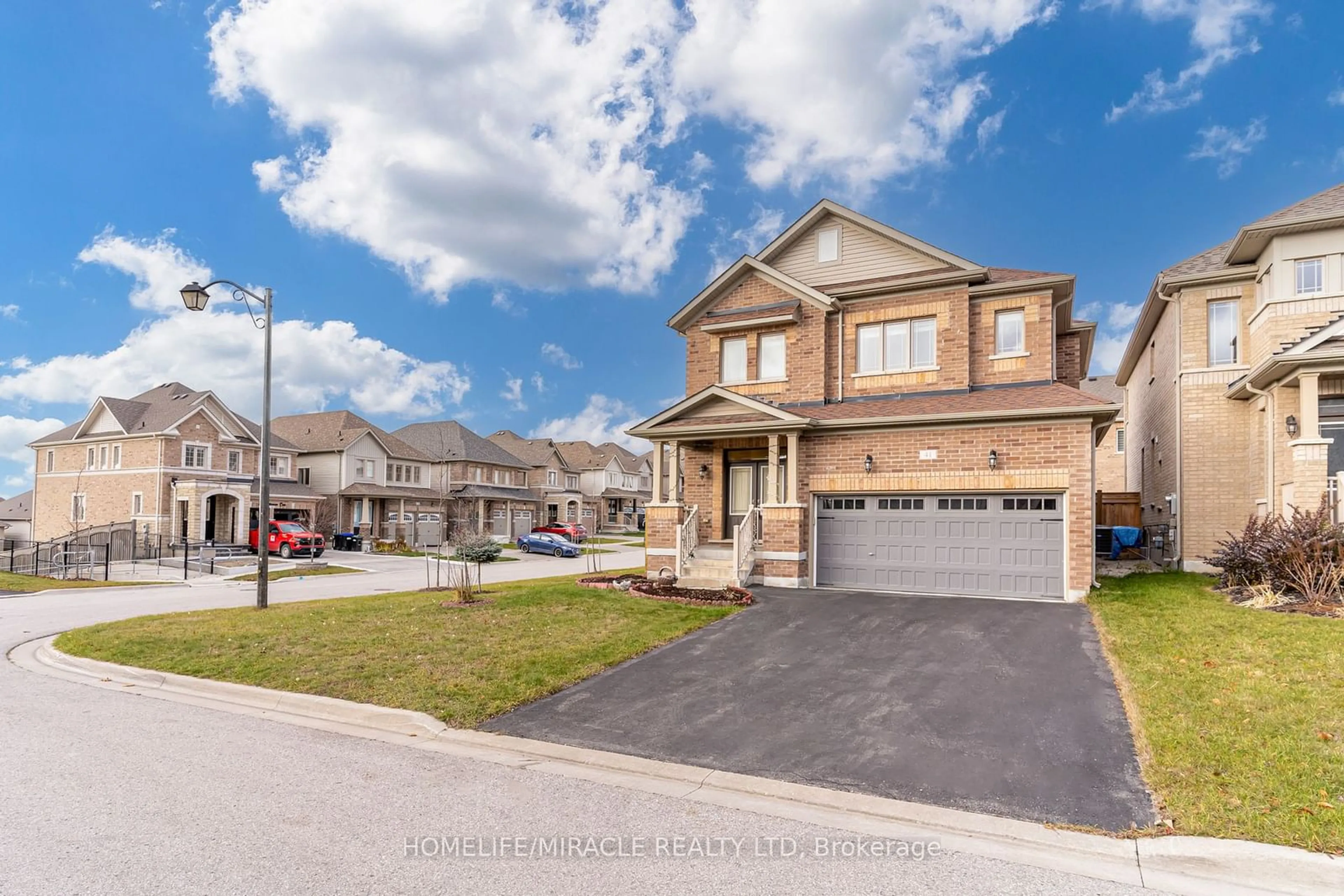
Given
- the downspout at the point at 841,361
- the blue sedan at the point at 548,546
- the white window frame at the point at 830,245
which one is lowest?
the blue sedan at the point at 548,546

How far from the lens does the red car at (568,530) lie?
48.4 m

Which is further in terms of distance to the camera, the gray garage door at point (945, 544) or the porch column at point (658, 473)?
the porch column at point (658, 473)

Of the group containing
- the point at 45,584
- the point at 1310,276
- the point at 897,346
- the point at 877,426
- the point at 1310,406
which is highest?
the point at 1310,276

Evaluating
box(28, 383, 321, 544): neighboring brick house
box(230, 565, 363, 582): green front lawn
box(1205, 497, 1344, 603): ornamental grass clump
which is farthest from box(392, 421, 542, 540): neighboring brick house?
box(1205, 497, 1344, 603): ornamental grass clump

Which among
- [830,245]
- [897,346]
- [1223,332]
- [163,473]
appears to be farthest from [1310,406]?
[163,473]

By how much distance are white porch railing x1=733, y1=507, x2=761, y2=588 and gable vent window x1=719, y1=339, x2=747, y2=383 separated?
3.72 meters

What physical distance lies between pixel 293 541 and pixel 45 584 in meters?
12.2

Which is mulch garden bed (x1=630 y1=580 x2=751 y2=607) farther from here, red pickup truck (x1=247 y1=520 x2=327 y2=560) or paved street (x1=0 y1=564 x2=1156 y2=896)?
red pickup truck (x1=247 y1=520 x2=327 y2=560)

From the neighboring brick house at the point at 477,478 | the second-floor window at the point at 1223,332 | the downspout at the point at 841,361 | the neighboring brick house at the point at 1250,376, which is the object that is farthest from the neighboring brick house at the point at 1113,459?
the neighboring brick house at the point at 477,478

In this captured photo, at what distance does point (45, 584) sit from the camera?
22.2 m

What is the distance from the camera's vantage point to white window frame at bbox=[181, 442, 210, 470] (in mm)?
36562

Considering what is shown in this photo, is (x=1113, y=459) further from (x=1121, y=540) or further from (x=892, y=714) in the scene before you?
(x=892, y=714)

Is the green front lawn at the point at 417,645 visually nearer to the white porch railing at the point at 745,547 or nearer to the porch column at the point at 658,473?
the white porch railing at the point at 745,547

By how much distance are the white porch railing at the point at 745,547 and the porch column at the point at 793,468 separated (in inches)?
32.9
